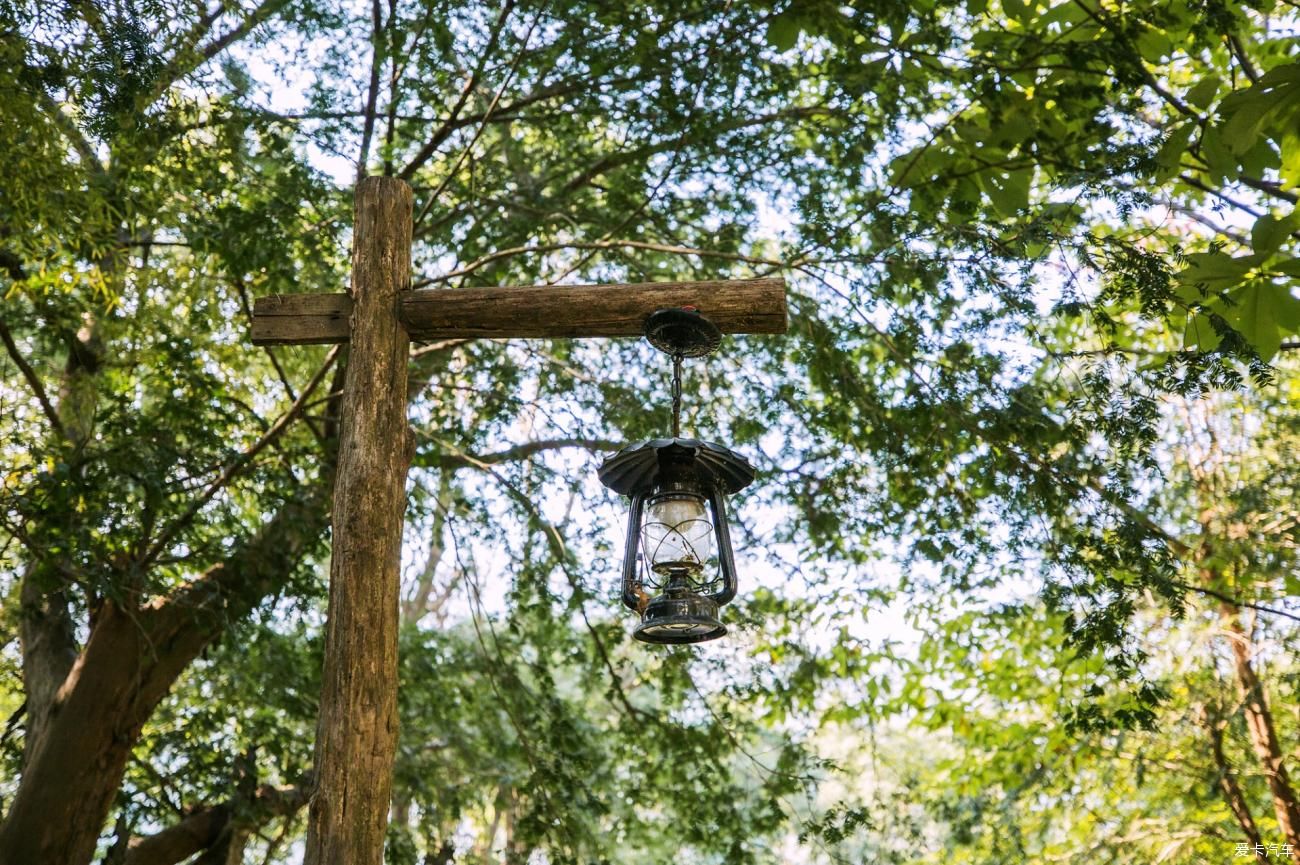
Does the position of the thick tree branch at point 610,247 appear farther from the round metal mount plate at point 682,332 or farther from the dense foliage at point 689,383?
the round metal mount plate at point 682,332

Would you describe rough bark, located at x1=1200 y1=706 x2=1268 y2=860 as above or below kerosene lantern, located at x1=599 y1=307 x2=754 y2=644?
above

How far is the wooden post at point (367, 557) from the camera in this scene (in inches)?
95.1

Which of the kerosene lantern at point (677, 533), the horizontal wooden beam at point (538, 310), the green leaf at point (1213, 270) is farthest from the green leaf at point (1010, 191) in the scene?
the kerosene lantern at point (677, 533)

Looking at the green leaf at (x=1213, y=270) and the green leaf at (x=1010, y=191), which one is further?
the green leaf at (x=1010, y=191)

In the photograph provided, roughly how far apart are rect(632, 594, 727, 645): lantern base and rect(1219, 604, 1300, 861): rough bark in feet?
11.7

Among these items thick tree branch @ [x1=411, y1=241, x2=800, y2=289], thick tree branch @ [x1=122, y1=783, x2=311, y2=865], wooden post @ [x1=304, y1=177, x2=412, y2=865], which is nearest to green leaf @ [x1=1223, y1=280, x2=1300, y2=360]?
thick tree branch @ [x1=411, y1=241, x2=800, y2=289]

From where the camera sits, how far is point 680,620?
2.25 meters

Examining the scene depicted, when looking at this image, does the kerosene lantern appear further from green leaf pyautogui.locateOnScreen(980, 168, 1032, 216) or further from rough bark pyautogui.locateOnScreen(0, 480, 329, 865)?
rough bark pyautogui.locateOnScreen(0, 480, 329, 865)

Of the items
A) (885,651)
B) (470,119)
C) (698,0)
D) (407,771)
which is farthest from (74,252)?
(885,651)

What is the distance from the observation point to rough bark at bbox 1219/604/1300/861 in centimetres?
498

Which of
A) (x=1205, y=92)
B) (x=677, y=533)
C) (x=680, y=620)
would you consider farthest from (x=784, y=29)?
(x=680, y=620)

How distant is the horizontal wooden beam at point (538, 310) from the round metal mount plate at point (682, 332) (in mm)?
85

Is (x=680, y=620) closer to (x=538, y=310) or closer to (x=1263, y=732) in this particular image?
(x=538, y=310)

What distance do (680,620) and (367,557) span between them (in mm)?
753
